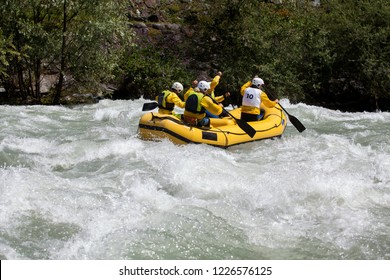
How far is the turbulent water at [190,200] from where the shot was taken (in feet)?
16.5

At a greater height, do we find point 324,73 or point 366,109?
point 324,73

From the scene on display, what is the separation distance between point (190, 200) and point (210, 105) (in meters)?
2.99

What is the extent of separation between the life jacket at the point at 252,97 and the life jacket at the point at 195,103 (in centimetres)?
129

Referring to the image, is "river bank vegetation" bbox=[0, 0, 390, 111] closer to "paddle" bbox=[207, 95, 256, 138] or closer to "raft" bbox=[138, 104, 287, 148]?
"raft" bbox=[138, 104, 287, 148]

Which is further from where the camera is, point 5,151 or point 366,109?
point 366,109

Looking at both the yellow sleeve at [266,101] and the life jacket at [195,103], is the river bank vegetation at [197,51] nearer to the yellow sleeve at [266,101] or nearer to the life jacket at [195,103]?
the yellow sleeve at [266,101]

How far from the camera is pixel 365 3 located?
16312 mm

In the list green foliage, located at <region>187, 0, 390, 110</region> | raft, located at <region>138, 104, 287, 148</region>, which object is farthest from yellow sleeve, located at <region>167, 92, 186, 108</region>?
green foliage, located at <region>187, 0, 390, 110</region>

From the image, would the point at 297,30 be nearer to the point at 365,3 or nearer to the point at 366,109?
the point at 365,3

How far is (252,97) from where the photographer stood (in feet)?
32.4

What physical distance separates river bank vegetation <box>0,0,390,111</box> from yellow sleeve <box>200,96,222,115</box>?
17.0ft

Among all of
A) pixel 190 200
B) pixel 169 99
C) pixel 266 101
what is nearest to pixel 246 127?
pixel 266 101
